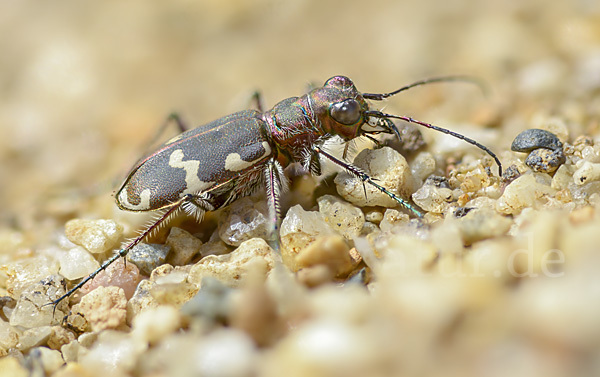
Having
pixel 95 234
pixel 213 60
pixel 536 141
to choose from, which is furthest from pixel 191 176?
pixel 213 60

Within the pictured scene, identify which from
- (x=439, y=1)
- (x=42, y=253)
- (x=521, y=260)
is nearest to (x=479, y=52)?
(x=439, y=1)

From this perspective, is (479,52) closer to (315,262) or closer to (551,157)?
(551,157)

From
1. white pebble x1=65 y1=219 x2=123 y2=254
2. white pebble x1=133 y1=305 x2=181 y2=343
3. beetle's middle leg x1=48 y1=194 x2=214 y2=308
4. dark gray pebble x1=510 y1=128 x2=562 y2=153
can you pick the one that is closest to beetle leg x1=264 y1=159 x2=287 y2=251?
beetle's middle leg x1=48 y1=194 x2=214 y2=308

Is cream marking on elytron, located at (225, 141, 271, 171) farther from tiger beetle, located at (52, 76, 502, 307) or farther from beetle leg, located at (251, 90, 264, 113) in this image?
beetle leg, located at (251, 90, 264, 113)

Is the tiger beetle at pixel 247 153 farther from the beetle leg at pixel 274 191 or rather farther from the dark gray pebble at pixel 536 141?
the dark gray pebble at pixel 536 141

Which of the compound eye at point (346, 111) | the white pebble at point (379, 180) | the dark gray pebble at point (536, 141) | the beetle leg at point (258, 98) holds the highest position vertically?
the beetle leg at point (258, 98)

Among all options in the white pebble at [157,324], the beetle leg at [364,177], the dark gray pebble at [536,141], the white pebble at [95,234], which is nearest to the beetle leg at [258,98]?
the beetle leg at [364,177]

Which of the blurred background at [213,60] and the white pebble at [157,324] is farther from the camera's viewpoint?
the blurred background at [213,60]

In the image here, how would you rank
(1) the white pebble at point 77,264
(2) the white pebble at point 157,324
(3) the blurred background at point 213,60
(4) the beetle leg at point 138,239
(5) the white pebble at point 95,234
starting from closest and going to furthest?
(2) the white pebble at point 157,324 → (4) the beetle leg at point 138,239 → (1) the white pebble at point 77,264 → (5) the white pebble at point 95,234 → (3) the blurred background at point 213,60
